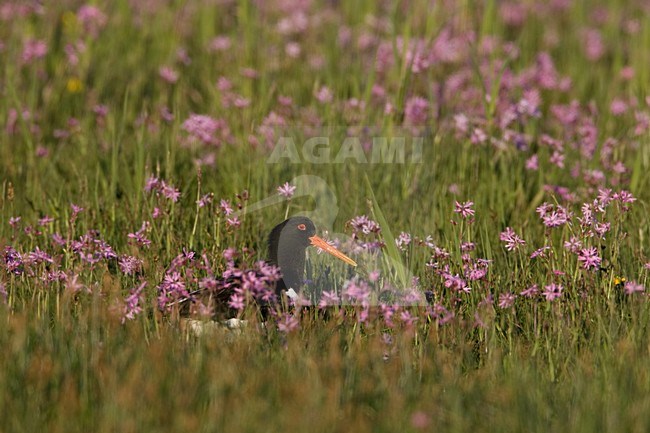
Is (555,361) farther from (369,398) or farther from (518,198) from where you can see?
(518,198)

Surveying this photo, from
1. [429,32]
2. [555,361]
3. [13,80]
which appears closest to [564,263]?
[555,361]

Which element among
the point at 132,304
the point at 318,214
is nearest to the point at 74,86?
the point at 318,214

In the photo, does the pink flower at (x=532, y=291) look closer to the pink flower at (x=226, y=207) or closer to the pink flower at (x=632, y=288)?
the pink flower at (x=632, y=288)

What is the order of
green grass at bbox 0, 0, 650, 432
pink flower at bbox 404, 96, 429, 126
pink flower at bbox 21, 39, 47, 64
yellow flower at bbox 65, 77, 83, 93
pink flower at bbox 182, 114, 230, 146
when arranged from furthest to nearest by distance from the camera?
yellow flower at bbox 65, 77, 83, 93 < pink flower at bbox 21, 39, 47, 64 < pink flower at bbox 404, 96, 429, 126 < pink flower at bbox 182, 114, 230, 146 < green grass at bbox 0, 0, 650, 432

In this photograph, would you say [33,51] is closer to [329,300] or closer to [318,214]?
[318,214]

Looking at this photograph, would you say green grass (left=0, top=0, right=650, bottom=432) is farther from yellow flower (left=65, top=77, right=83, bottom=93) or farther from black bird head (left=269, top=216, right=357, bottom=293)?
black bird head (left=269, top=216, right=357, bottom=293)

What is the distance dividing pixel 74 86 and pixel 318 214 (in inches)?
117

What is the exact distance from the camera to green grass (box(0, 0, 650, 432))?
3.41 meters

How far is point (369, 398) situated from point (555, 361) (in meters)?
0.88

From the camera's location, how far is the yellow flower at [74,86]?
25.2 ft

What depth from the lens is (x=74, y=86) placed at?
7711 millimetres

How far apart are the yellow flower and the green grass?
2 centimetres

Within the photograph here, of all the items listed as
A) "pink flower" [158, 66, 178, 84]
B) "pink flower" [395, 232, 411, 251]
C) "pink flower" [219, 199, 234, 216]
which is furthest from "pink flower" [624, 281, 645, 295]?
"pink flower" [158, 66, 178, 84]

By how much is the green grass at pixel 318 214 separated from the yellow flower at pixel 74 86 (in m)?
0.02
